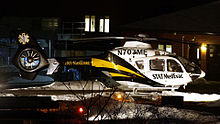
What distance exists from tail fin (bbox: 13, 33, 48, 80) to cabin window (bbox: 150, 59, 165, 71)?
5532mm

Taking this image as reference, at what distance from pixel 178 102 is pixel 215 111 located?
4.68 feet

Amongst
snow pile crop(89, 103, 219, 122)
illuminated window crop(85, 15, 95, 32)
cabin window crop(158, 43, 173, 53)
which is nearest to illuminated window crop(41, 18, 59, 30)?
illuminated window crop(85, 15, 95, 32)

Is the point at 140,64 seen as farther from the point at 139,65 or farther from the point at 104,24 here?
the point at 104,24

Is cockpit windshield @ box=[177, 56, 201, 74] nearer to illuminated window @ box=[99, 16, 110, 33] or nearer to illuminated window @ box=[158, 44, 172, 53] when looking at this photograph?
illuminated window @ box=[158, 44, 172, 53]

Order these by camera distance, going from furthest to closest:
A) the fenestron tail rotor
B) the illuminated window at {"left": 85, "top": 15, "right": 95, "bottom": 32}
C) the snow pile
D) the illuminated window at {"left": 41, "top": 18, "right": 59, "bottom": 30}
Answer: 1. the illuminated window at {"left": 41, "top": 18, "right": 59, "bottom": 30}
2. the illuminated window at {"left": 85, "top": 15, "right": 95, "bottom": 32}
3. the fenestron tail rotor
4. the snow pile

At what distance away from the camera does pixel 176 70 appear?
13.5m

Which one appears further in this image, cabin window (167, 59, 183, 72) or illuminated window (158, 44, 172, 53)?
illuminated window (158, 44, 172, 53)

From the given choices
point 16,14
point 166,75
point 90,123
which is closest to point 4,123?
point 90,123

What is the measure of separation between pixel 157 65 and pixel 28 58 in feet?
22.0

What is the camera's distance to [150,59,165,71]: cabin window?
1353 centimetres

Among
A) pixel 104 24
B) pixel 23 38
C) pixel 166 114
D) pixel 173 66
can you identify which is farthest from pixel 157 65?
pixel 104 24

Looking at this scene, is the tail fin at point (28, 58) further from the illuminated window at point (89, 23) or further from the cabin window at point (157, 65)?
the illuminated window at point (89, 23)

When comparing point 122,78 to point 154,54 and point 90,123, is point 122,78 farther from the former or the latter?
point 90,123

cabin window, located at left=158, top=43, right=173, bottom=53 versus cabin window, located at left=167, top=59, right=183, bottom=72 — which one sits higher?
cabin window, located at left=158, top=43, right=173, bottom=53
